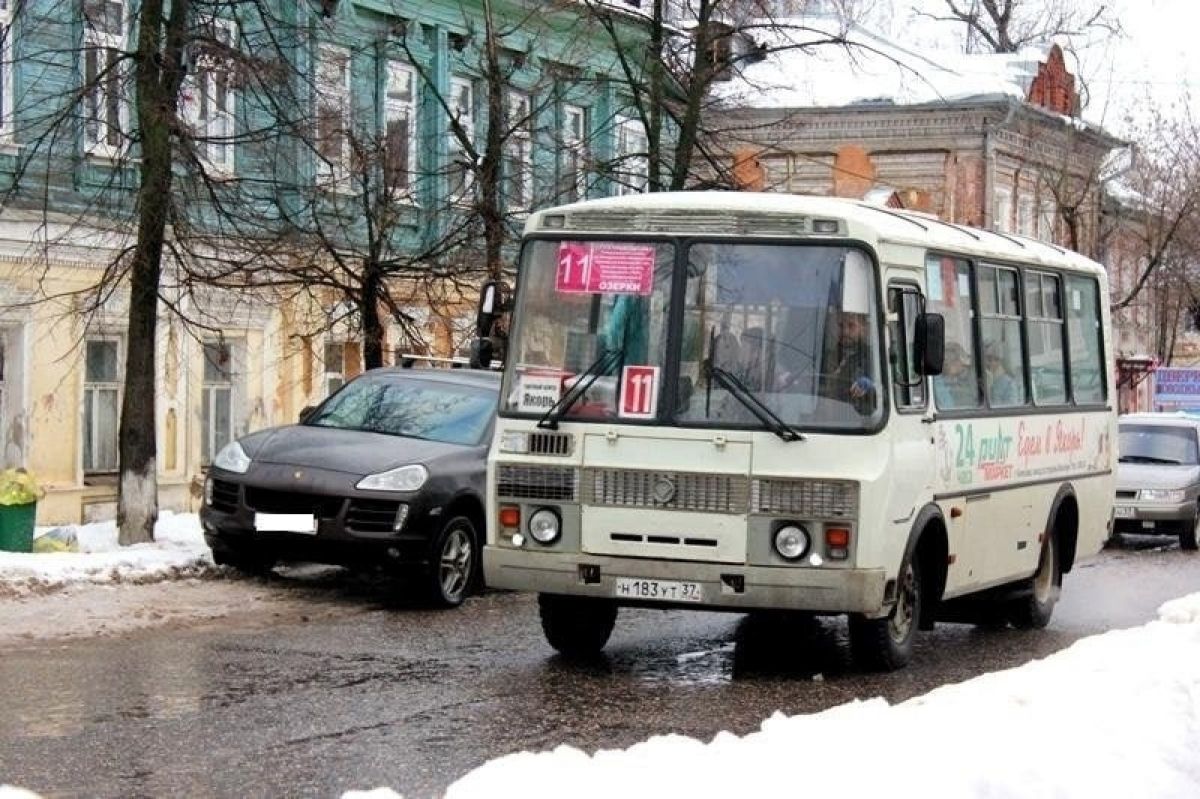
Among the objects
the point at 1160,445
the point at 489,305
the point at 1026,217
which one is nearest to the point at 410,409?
the point at 489,305

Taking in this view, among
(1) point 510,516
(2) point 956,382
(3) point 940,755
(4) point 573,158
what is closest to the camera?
(3) point 940,755

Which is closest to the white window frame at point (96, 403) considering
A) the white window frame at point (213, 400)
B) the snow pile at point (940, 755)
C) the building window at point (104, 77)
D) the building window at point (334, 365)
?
the white window frame at point (213, 400)

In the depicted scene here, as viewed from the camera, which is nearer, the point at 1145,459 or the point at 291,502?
the point at 291,502

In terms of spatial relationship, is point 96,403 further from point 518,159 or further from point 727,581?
point 727,581

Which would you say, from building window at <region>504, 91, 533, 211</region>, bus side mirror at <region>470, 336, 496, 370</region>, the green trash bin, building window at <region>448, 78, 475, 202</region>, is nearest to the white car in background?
building window at <region>504, 91, 533, 211</region>

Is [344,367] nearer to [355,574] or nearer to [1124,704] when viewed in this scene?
[355,574]

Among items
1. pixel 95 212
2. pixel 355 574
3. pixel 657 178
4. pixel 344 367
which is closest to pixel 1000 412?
pixel 355 574

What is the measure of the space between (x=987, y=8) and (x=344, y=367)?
3815 centimetres

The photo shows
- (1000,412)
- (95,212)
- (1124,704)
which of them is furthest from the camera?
(95,212)

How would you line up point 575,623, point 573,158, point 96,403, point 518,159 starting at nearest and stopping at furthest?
point 575,623, point 96,403, point 518,159, point 573,158

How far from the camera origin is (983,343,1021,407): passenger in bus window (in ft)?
46.3

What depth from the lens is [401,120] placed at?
2703 centimetres

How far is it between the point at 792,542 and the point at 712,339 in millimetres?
1211

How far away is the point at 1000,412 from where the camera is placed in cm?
1420
